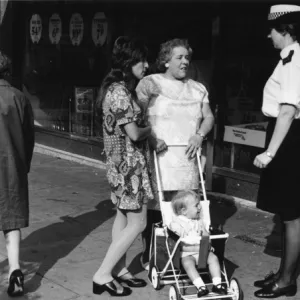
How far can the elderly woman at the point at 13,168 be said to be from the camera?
4957 millimetres

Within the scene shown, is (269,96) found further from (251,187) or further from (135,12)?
(135,12)

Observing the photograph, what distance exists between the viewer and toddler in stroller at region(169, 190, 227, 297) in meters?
4.80

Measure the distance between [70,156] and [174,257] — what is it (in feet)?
18.7

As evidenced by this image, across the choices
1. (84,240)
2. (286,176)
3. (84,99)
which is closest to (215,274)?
(286,176)

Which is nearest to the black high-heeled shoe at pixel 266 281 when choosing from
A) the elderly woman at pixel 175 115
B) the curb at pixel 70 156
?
the elderly woman at pixel 175 115

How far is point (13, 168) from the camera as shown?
500 cm

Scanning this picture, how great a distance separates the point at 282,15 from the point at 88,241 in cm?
283

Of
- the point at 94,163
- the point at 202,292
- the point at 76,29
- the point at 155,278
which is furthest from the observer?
the point at 76,29

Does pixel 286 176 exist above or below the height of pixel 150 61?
below

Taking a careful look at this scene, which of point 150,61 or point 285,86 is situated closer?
point 285,86

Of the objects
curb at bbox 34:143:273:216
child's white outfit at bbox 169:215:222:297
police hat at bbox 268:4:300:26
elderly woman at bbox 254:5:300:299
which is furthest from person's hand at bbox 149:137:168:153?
curb at bbox 34:143:273:216

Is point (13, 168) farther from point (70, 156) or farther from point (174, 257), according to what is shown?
point (70, 156)

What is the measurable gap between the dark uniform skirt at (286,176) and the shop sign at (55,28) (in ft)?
21.1

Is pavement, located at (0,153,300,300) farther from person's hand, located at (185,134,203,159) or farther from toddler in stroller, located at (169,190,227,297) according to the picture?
person's hand, located at (185,134,203,159)
